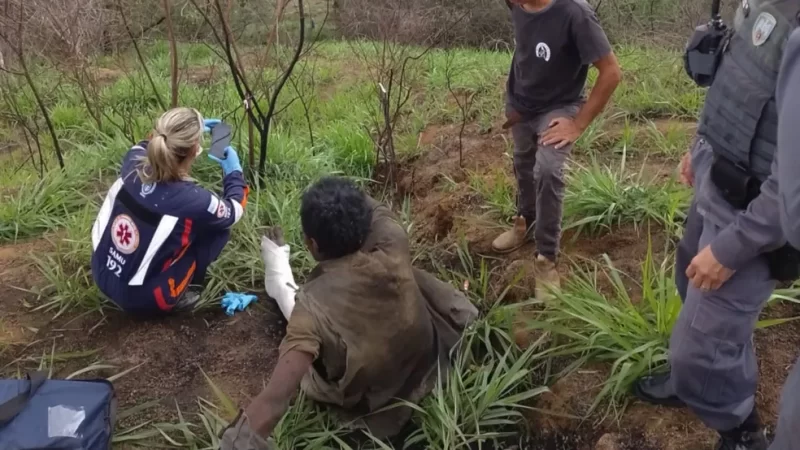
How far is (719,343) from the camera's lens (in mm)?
1779

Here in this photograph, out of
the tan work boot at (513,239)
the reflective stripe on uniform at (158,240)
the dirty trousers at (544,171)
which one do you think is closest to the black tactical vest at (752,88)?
the dirty trousers at (544,171)

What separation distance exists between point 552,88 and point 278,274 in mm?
1450

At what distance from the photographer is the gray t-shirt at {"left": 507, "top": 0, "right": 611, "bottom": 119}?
8.52 ft

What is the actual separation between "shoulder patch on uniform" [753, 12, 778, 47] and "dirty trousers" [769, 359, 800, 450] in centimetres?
75

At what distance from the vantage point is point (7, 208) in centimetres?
389

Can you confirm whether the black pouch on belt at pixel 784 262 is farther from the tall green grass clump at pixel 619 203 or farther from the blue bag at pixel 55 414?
the blue bag at pixel 55 414

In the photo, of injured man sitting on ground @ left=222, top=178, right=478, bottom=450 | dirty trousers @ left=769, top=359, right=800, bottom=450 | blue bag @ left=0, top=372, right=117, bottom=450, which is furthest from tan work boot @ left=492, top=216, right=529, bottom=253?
dirty trousers @ left=769, top=359, right=800, bottom=450

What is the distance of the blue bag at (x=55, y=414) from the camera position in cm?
204

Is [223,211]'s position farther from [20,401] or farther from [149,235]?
[20,401]

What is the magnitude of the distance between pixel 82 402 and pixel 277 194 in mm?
1952

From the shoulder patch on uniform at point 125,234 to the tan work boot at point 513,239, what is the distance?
1.64 metres

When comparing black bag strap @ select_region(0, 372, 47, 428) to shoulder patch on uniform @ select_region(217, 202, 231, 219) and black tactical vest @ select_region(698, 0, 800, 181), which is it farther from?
black tactical vest @ select_region(698, 0, 800, 181)

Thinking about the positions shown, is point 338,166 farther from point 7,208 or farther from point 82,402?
point 82,402

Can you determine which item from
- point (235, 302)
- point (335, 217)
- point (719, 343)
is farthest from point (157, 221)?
point (719, 343)
